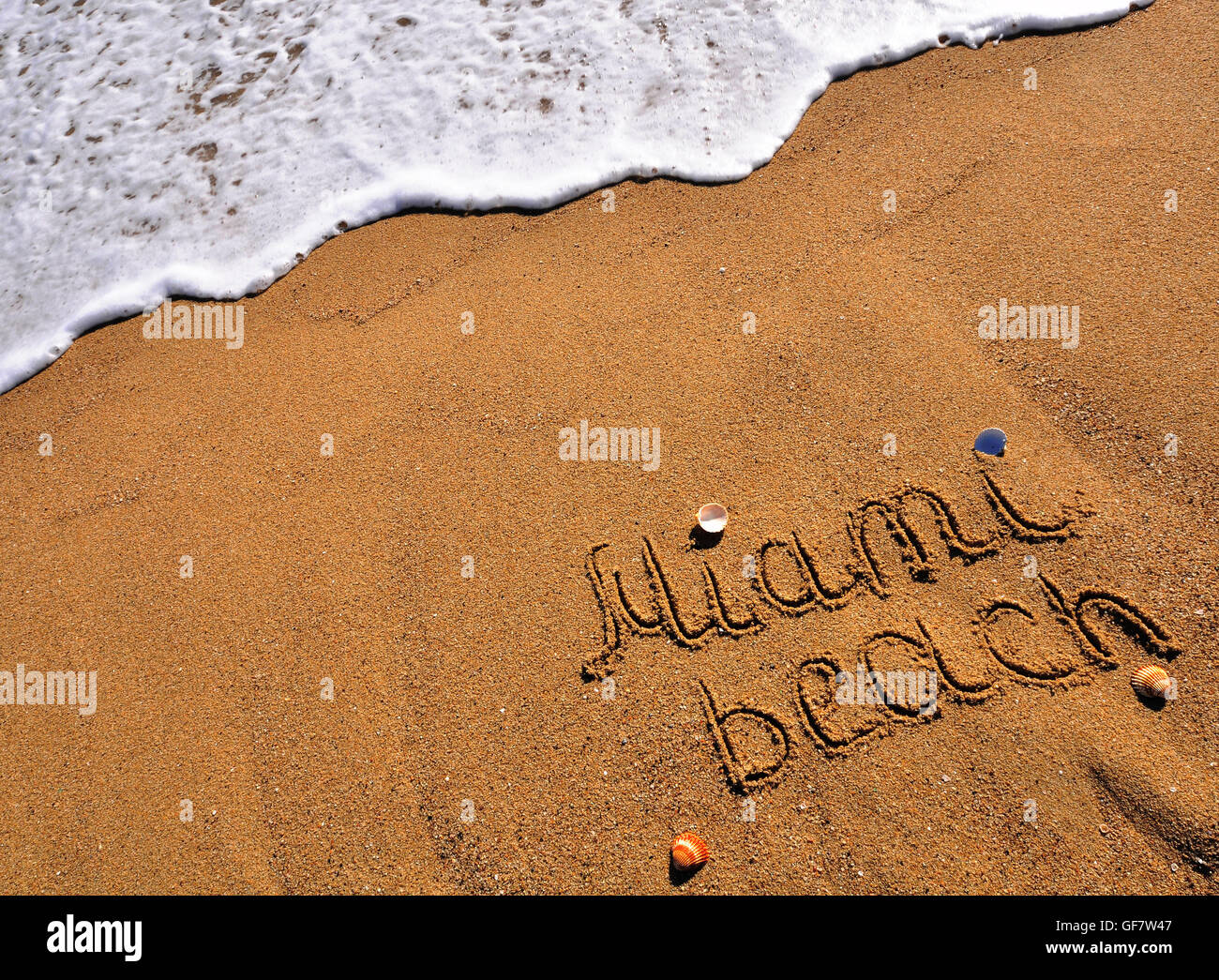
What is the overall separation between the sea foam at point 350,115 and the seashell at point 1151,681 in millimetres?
4102

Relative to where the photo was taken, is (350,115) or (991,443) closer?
(991,443)

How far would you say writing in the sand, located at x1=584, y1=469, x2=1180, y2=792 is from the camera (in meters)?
3.54

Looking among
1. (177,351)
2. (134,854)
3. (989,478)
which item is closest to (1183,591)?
(989,478)

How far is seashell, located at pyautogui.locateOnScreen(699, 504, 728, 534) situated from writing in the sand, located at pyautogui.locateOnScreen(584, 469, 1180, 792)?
8.4 inches

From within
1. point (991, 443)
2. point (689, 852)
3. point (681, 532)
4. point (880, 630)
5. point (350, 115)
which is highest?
point (350, 115)

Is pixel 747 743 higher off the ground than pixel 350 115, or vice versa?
pixel 350 115

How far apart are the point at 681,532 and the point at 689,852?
1.62 metres

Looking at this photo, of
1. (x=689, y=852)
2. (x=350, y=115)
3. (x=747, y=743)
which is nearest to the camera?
(x=689, y=852)

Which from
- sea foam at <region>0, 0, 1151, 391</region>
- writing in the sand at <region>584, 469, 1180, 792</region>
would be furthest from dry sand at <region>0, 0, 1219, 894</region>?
sea foam at <region>0, 0, 1151, 391</region>

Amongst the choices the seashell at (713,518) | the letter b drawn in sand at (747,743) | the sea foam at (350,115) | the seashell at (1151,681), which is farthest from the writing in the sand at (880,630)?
the sea foam at (350,115)

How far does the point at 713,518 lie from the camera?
13.5 feet

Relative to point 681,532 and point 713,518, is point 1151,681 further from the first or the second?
point 681,532

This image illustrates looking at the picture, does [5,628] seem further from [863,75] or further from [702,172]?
[863,75]

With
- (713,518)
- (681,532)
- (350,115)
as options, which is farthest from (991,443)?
(350,115)
